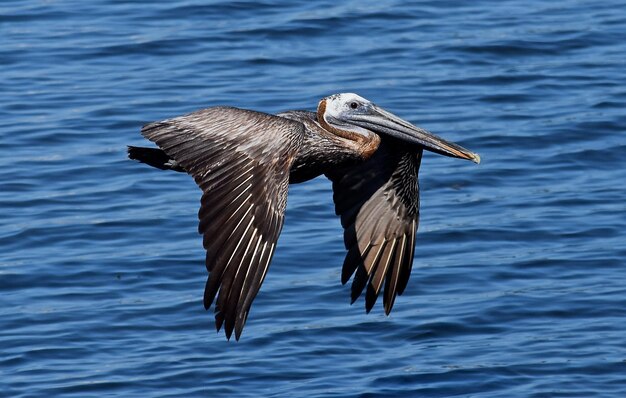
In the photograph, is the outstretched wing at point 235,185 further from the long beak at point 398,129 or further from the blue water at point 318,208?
the blue water at point 318,208

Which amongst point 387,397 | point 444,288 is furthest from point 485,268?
point 387,397

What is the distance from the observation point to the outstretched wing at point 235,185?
788 cm

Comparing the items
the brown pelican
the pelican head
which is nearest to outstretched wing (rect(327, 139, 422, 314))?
the brown pelican

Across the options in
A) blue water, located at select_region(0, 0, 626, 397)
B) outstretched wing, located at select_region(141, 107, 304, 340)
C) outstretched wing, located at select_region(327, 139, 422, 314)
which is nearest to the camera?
outstretched wing, located at select_region(141, 107, 304, 340)

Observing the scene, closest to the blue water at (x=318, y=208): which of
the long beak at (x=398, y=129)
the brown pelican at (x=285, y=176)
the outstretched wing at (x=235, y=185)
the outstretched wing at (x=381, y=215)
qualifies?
the outstretched wing at (x=381, y=215)

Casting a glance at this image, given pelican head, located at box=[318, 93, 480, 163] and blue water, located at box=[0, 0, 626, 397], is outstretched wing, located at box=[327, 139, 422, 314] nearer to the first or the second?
pelican head, located at box=[318, 93, 480, 163]

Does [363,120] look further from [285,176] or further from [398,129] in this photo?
[285,176]

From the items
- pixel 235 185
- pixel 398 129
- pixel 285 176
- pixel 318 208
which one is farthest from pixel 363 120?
pixel 318 208

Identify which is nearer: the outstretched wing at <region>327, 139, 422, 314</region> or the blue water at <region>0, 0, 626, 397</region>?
the outstretched wing at <region>327, 139, 422, 314</region>

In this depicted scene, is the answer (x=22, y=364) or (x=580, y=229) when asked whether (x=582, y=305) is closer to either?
(x=580, y=229)

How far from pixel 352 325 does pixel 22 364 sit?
2325 mm

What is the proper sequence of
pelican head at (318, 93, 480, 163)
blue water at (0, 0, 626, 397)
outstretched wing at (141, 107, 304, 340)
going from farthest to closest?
blue water at (0, 0, 626, 397)
pelican head at (318, 93, 480, 163)
outstretched wing at (141, 107, 304, 340)

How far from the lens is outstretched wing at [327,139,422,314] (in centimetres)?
1018

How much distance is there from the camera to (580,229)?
1240 cm
